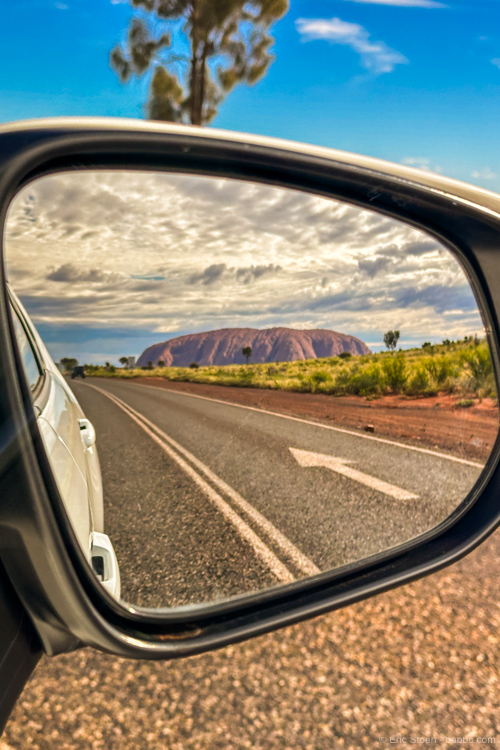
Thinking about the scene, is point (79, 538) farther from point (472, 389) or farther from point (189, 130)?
point (472, 389)

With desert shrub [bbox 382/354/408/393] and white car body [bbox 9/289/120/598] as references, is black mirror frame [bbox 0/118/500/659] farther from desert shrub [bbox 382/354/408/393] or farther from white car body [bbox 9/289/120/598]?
desert shrub [bbox 382/354/408/393]

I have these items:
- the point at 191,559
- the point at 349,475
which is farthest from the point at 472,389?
the point at 191,559

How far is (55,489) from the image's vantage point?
0.99 metres

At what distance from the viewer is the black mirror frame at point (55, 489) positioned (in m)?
0.93

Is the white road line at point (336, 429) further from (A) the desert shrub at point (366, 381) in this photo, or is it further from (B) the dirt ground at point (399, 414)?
(A) the desert shrub at point (366, 381)

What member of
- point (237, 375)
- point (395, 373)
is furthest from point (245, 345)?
point (395, 373)

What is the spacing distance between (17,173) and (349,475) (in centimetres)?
120

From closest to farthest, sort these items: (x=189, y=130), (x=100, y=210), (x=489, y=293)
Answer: (x=100, y=210), (x=189, y=130), (x=489, y=293)

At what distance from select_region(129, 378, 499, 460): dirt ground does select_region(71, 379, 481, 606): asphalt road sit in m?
0.04

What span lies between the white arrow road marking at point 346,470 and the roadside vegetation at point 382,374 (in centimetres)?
19

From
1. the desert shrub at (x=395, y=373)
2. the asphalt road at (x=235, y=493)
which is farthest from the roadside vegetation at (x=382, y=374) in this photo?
the asphalt road at (x=235, y=493)

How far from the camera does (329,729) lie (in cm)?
184

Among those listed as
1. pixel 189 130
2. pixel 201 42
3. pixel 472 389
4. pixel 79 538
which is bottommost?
pixel 79 538

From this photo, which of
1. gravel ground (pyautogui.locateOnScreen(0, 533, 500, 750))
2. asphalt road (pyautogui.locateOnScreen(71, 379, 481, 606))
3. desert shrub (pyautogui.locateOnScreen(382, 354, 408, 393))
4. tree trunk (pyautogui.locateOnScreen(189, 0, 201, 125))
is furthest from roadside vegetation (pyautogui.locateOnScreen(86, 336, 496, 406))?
tree trunk (pyautogui.locateOnScreen(189, 0, 201, 125))
